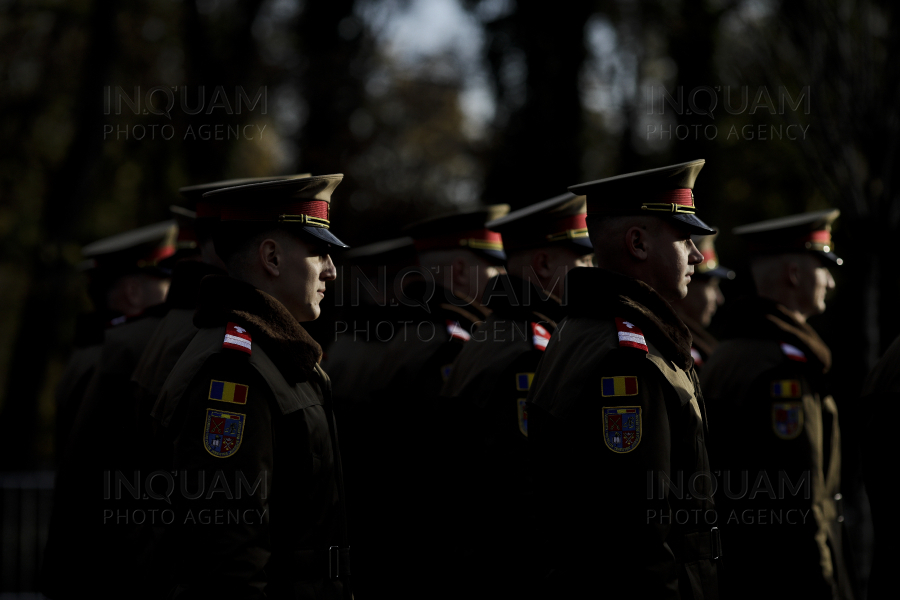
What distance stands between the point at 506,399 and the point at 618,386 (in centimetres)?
151

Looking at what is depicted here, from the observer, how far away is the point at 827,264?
17.7 feet

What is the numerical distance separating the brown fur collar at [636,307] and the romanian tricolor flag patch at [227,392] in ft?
4.14

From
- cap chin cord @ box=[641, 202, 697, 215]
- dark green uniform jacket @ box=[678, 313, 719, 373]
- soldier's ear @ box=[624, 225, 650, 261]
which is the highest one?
cap chin cord @ box=[641, 202, 697, 215]

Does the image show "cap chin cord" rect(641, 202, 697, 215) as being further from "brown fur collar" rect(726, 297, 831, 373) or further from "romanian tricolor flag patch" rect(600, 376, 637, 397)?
"brown fur collar" rect(726, 297, 831, 373)

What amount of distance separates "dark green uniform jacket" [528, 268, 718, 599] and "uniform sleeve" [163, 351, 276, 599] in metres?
0.97

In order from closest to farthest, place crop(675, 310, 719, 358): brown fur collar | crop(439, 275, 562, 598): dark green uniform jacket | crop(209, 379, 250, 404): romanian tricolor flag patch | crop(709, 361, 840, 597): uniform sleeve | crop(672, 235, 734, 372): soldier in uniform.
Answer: crop(209, 379, 250, 404): romanian tricolor flag patch, crop(439, 275, 562, 598): dark green uniform jacket, crop(709, 361, 840, 597): uniform sleeve, crop(675, 310, 719, 358): brown fur collar, crop(672, 235, 734, 372): soldier in uniform

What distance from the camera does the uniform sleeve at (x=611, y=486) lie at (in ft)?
9.71

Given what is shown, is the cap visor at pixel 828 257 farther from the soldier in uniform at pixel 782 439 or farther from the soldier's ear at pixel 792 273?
the soldier's ear at pixel 792 273

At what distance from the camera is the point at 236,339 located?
9.75 feet

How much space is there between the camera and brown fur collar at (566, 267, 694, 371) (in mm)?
3209

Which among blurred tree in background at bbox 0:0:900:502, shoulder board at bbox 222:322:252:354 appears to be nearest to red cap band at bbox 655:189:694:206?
shoulder board at bbox 222:322:252:354

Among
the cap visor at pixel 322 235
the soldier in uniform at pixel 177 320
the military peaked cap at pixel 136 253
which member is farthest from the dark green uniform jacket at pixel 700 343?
the military peaked cap at pixel 136 253

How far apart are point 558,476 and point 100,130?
39.5ft

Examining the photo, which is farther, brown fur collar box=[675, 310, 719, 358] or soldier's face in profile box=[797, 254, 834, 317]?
brown fur collar box=[675, 310, 719, 358]
